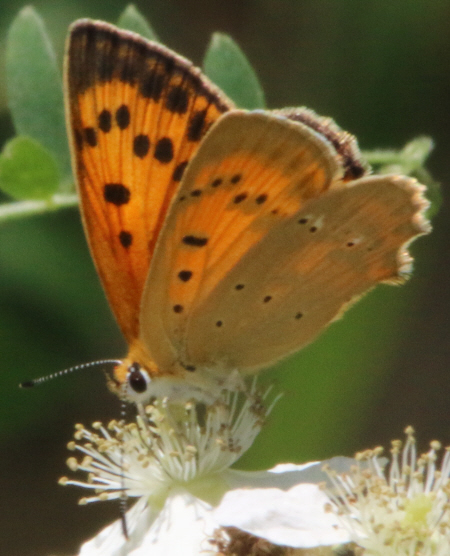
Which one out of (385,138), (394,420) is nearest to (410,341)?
(394,420)

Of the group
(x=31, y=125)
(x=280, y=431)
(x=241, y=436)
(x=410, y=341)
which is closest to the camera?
(x=241, y=436)

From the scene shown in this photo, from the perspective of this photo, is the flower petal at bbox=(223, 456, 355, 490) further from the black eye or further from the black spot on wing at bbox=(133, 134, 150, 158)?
the black spot on wing at bbox=(133, 134, 150, 158)

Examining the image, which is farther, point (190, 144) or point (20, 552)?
point (20, 552)

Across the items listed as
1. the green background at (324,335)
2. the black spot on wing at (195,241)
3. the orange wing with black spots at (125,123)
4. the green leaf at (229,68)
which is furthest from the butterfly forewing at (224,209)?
the green background at (324,335)

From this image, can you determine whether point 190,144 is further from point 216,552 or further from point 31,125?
point 216,552

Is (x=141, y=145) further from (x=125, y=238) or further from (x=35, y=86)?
(x=35, y=86)

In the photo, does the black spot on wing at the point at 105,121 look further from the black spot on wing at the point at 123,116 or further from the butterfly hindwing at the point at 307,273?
the butterfly hindwing at the point at 307,273

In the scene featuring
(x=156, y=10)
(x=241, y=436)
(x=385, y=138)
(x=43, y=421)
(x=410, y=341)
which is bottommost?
(x=241, y=436)
